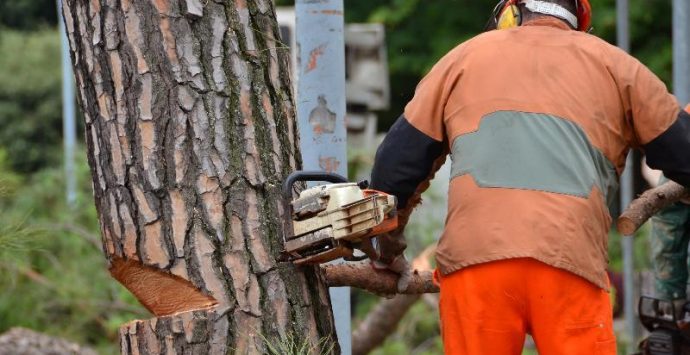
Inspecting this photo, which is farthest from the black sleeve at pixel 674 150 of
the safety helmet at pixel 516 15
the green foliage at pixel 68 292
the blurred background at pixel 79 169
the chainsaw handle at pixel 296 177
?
the green foliage at pixel 68 292

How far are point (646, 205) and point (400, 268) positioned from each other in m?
0.83

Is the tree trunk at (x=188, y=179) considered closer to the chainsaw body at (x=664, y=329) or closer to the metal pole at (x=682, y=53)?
the chainsaw body at (x=664, y=329)

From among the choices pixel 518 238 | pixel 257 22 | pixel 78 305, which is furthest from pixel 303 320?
pixel 78 305

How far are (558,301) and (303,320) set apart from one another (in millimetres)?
719

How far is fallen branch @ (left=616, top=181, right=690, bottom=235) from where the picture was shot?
4066 millimetres

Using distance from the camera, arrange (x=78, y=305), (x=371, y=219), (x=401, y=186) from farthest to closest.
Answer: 1. (x=78, y=305)
2. (x=401, y=186)
3. (x=371, y=219)

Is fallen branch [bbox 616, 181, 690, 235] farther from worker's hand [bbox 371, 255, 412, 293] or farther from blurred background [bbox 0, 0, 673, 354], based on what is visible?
blurred background [bbox 0, 0, 673, 354]

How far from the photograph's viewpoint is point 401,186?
152 inches

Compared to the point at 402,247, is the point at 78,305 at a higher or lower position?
lower

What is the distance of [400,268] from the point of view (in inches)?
164

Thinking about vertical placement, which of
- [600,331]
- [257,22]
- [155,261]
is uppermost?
[257,22]

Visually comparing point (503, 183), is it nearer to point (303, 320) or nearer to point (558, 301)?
point (558, 301)

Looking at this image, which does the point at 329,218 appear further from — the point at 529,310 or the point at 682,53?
the point at 682,53

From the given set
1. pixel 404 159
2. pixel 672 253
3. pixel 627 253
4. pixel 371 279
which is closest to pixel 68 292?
pixel 627 253
